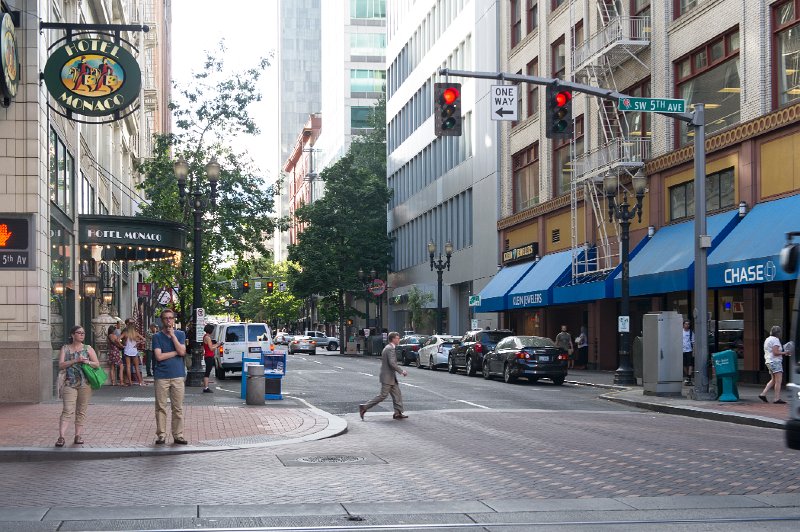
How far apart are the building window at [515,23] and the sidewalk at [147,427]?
31.3m

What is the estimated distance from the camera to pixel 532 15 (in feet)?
160

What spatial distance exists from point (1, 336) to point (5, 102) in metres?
4.79

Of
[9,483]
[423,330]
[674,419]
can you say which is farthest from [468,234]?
[9,483]

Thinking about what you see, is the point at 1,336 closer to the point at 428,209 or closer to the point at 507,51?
the point at 507,51

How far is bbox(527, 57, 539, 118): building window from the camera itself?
1862 inches

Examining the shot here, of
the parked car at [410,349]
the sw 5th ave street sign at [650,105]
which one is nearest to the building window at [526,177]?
the parked car at [410,349]

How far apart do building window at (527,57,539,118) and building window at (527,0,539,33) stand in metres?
1.77

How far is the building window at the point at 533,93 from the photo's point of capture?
47.3 m

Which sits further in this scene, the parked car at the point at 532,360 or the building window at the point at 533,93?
the building window at the point at 533,93

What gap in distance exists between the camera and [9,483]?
39.3 ft

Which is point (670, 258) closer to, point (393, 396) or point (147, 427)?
point (393, 396)

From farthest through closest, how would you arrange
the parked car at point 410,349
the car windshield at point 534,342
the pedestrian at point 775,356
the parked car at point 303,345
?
1. the parked car at point 303,345
2. the parked car at point 410,349
3. the car windshield at point 534,342
4. the pedestrian at point 775,356

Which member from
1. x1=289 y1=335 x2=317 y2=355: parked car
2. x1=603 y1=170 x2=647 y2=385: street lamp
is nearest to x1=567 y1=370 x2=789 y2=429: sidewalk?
x1=603 y1=170 x2=647 y2=385: street lamp

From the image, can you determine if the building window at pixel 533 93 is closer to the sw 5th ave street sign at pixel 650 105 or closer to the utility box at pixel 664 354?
the utility box at pixel 664 354
